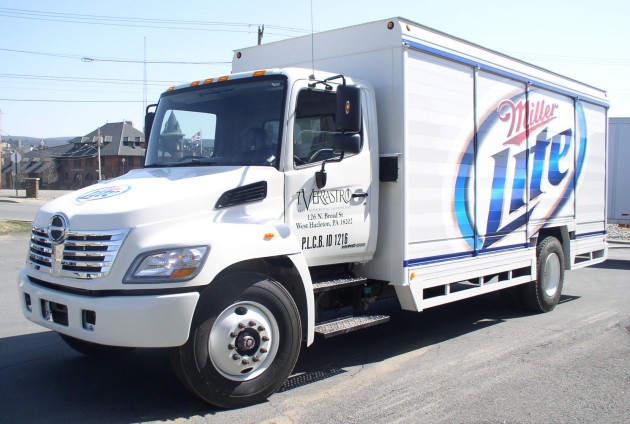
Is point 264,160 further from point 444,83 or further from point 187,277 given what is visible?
point 444,83

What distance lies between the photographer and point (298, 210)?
521 cm

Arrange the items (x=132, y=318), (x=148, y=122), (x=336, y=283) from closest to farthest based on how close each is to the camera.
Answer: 1. (x=132, y=318)
2. (x=336, y=283)
3. (x=148, y=122)

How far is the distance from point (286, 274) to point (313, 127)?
4.43 feet

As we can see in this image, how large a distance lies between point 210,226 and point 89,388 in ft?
6.20

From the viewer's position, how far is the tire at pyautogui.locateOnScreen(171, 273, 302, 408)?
4.41m

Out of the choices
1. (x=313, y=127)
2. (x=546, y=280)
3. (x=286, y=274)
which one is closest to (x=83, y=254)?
(x=286, y=274)

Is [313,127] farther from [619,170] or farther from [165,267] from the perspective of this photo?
[619,170]

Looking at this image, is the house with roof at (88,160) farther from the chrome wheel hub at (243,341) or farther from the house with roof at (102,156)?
the chrome wheel hub at (243,341)

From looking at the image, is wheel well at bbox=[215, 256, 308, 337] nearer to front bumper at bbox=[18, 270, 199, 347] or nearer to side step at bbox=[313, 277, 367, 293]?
side step at bbox=[313, 277, 367, 293]

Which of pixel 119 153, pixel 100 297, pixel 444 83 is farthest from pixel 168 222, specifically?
pixel 119 153

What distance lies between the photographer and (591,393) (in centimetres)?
513

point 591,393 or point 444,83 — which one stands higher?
point 444,83

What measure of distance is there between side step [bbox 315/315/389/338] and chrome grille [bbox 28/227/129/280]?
77.1 inches

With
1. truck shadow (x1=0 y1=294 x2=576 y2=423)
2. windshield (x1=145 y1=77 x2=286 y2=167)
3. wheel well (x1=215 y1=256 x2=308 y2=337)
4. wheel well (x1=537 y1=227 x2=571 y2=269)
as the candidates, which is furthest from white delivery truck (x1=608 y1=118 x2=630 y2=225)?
wheel well (x1=215 y1=256 x2=308 y2=337)
